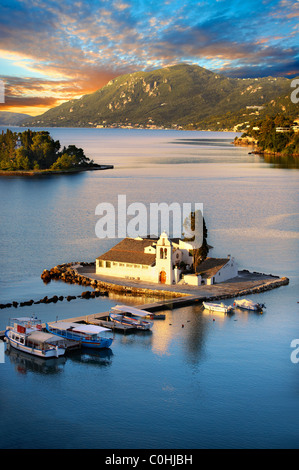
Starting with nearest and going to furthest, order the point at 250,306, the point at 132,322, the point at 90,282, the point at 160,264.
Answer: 1. the point at 132,322
2. the point at 250,306
3. the point at 160,264
4. the point at 90,282

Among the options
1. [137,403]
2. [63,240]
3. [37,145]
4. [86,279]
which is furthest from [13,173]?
[137,403]

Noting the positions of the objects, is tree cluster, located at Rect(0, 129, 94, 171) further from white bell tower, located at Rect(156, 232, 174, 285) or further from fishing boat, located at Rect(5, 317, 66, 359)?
fishing boat, located at Rect(5, 317, 66, 359)

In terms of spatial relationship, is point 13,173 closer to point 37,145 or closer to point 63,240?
point 37,145

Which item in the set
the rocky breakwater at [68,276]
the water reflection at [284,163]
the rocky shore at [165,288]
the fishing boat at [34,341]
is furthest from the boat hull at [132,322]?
the water reflection at [284,163]

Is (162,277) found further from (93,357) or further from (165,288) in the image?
(93,357)

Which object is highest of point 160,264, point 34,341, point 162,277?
point 160,264

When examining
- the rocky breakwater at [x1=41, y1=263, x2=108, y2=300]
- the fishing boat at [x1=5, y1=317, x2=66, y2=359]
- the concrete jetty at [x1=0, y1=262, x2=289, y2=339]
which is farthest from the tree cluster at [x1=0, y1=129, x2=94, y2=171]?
the fishing boat at [x1=5, y1=317, x2=66, y2=359]

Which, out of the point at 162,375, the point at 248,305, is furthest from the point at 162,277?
the point at 162,375
